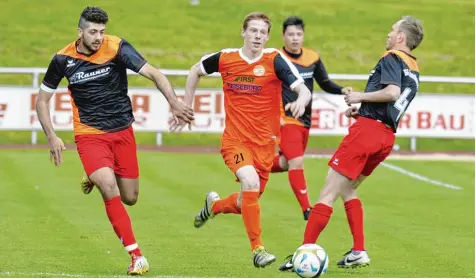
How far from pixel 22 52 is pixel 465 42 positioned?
14.6m

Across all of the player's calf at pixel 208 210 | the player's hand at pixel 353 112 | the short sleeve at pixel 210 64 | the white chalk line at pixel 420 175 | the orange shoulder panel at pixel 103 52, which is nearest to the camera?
the orange shoulder panel at pixel 103 52

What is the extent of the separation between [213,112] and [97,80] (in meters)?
13.4

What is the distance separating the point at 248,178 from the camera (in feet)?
39.9

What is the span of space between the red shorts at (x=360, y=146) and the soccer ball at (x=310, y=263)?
2.98ft

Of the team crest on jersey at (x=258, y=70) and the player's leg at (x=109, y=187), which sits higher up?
the team crest on jersey at (x=258, y=70)

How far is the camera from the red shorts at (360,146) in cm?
1178

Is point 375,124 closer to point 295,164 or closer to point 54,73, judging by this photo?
point 54,73

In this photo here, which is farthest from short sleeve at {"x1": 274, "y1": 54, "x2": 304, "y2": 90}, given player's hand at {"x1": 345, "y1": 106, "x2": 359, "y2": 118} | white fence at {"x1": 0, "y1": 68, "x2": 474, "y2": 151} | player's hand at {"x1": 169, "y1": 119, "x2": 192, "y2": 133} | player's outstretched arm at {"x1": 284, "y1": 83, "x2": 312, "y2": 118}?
white fence at {"x1": 0, "y1": 68, "x2": 474, "y2": 151}

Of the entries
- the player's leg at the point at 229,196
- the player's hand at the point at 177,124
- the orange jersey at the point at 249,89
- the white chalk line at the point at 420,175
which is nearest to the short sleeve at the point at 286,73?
the orange jersey at the point at 249,89

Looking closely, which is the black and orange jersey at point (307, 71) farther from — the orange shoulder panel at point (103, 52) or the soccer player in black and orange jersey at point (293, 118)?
the orange shoulder panel at point (103, 52)

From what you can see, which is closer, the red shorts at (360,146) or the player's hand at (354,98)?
the player's hand at (354,98)

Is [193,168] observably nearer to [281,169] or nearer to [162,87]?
[281,169]

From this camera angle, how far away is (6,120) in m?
25.0

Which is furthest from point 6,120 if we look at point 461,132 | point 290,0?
point 290,0
